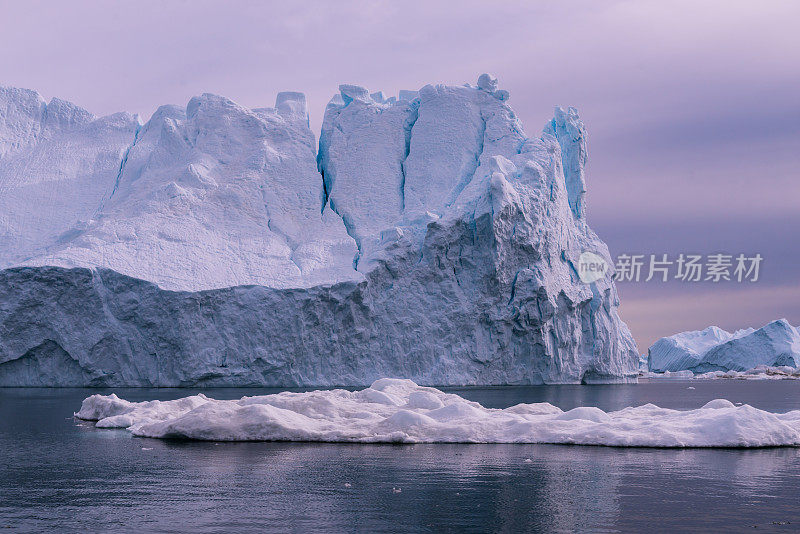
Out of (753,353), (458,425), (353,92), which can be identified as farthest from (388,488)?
(753,353)

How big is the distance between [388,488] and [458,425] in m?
6.75

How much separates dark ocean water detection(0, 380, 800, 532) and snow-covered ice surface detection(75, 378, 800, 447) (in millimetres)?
647

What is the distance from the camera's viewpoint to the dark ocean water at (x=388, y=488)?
30.6 ft

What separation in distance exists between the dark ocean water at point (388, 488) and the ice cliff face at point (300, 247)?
26.5m

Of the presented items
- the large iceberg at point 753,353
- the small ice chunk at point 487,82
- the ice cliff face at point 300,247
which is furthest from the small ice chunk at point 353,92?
the large iceberg at point 753,353

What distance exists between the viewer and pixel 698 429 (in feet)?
55.9

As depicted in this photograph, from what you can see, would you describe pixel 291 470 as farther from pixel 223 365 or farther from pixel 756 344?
pixel 756 344

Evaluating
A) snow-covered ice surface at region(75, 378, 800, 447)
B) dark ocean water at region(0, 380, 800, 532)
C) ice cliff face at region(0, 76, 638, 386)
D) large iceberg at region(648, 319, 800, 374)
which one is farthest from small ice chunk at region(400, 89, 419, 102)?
large iceberg at region(648, 319, 800, 374)

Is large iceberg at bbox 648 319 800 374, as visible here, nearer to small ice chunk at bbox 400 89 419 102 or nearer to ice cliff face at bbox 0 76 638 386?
ice cliff face at bbox 0 76 638 386

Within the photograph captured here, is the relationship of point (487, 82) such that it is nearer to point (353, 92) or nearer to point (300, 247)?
point (353, 92)

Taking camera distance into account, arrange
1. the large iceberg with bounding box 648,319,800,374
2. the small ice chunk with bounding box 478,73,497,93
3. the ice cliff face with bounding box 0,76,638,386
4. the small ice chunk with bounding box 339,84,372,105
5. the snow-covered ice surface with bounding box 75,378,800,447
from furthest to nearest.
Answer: the large iceberg with bounding box 648,319,800,374
the small ice chunk with bounding box 339,84,372,105
the small ice chunk with bounding box 478,73,497,93
the ice cliff face with bounding box 0,76,638,386
the snow-covered ice surface with bounding box 75,378,800,447

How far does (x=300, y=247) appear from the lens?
162ft

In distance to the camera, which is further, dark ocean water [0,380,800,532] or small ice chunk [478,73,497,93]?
small ice chunk [478,73,497,93]

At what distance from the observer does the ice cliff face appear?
43.3 m
